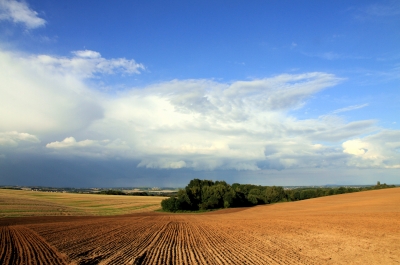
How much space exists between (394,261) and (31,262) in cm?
1653

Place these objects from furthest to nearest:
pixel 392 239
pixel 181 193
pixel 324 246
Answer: pixel 181 193 → pixel 392 239 → pixel 324 246

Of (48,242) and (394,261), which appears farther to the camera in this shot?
(48,242)

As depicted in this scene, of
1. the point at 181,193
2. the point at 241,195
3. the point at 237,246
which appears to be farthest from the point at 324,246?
the point at 241,195

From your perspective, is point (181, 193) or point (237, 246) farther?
point (181, 193)

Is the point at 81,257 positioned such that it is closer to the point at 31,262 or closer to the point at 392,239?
the point at 31,262

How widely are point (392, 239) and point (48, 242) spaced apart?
22322 millimetres

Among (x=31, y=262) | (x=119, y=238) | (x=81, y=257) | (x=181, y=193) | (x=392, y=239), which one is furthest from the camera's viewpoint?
(x=181, y=193)

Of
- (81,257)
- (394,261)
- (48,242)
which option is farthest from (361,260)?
(48,242)

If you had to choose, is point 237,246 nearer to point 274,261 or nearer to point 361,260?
point 274,261

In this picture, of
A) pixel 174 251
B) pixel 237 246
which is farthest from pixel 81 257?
pixel 237 246

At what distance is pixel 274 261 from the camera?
13383 millimetres

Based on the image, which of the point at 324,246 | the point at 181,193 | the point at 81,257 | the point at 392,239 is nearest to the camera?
the point at 81,257

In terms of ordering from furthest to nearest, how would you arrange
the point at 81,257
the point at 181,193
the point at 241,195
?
the point at 241,195
the point at 181,193
the point at 81,257

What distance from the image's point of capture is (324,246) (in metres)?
17.4
